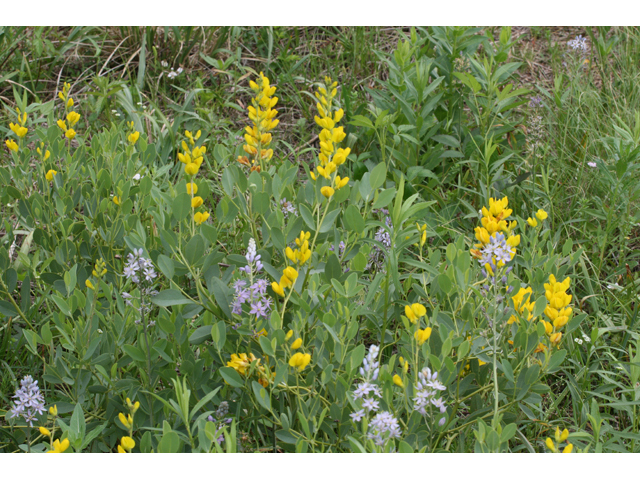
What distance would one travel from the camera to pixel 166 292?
1.42 m

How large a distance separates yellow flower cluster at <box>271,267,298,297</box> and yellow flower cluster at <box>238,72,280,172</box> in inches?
20.5

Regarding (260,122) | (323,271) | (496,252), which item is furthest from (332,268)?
(260,122)

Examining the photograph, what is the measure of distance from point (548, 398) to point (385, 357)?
1.81 feet

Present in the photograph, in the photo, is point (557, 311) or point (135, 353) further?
point (135, 353)

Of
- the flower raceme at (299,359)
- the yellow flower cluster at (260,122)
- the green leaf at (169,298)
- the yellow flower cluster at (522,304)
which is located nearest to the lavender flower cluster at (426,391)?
the flower raceme at (299,359)

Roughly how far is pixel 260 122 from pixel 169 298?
62 cm

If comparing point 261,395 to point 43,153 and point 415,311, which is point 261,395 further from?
point 43,153

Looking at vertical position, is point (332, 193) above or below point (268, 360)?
above

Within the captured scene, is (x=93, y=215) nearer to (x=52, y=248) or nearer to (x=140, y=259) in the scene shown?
(x=52, y=248)

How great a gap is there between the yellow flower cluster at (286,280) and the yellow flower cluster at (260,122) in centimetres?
52

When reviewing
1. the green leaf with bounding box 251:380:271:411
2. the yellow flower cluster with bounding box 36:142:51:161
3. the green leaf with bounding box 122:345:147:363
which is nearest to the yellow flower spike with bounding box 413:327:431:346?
the green leaf with bounding box 251:380:271:411

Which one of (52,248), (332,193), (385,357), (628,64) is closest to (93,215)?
(52,248)

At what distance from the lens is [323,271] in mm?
1585

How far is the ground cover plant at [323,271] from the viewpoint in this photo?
1366 mm
